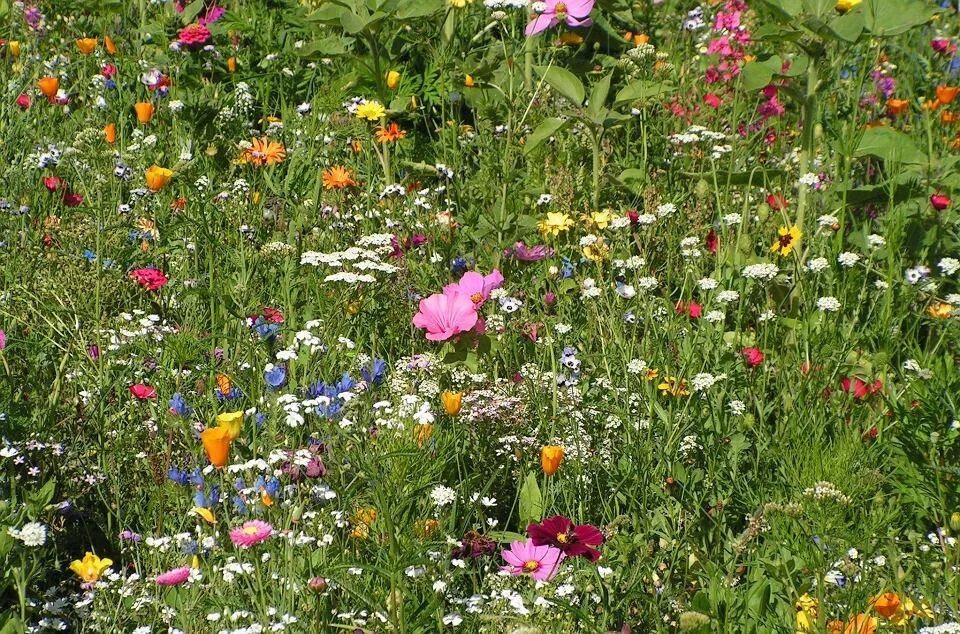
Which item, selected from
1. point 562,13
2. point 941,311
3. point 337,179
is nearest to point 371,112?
point 337,179

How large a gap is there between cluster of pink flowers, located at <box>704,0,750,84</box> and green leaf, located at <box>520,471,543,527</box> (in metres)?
2.48

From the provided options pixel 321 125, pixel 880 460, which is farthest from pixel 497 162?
pixel 880 460

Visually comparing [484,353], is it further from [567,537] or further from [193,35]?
[193,35]

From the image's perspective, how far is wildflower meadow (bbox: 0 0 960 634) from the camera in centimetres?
203

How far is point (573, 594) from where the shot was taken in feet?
6.77

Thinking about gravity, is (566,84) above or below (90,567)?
above

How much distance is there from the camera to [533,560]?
204 centimetres

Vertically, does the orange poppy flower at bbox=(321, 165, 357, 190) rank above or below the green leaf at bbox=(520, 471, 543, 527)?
above

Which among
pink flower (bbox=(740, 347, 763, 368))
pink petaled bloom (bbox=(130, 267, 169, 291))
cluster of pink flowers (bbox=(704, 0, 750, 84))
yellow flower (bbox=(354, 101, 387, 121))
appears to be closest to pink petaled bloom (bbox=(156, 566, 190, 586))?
pink petaled bloom (bbox=(130, 267, 169, 291))

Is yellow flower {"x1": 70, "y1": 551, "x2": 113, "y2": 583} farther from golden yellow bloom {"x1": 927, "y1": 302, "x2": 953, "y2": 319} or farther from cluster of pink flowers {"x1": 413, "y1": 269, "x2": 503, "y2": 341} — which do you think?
golden yellow bloom {"x1": 927, "y1": 302, "x2": 953, "y2": 319}

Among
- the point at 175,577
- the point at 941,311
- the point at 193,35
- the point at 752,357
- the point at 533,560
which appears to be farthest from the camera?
the point at 193,35

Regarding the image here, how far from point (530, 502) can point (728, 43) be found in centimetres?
300

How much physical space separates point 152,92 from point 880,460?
3.22 meters

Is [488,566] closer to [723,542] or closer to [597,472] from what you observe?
[597,472]
